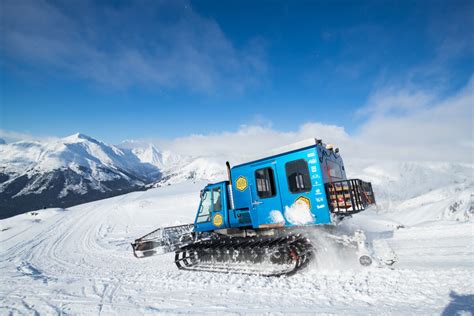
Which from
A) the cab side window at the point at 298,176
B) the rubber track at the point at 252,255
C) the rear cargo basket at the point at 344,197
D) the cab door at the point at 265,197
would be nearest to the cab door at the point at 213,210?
the rubber track at the point at 252,255

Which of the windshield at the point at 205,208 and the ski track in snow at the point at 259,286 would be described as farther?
the windshield at the point at 205,208

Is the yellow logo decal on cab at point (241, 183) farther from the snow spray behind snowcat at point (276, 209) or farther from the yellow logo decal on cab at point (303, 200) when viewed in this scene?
the yellow logo decal on cab at point (303, 200)

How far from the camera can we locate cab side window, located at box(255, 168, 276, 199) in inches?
320

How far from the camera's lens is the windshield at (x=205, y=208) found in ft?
32.2

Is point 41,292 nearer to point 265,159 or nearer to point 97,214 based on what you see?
point 265,159

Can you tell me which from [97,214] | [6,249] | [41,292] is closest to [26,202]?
[97,214]

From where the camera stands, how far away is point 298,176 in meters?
7.61

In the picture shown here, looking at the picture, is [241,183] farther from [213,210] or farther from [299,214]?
[299,214]

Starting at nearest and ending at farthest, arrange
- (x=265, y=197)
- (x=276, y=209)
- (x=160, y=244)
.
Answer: (x=276, y=209), (x=265, y=197), (x=160, y=244)

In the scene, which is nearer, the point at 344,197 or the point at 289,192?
the point at 344,197

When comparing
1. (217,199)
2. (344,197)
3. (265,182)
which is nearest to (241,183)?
(265,182)

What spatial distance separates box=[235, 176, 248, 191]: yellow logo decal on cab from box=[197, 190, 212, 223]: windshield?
1.56 metres

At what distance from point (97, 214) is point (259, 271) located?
103 ft

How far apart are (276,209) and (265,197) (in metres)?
0.53
